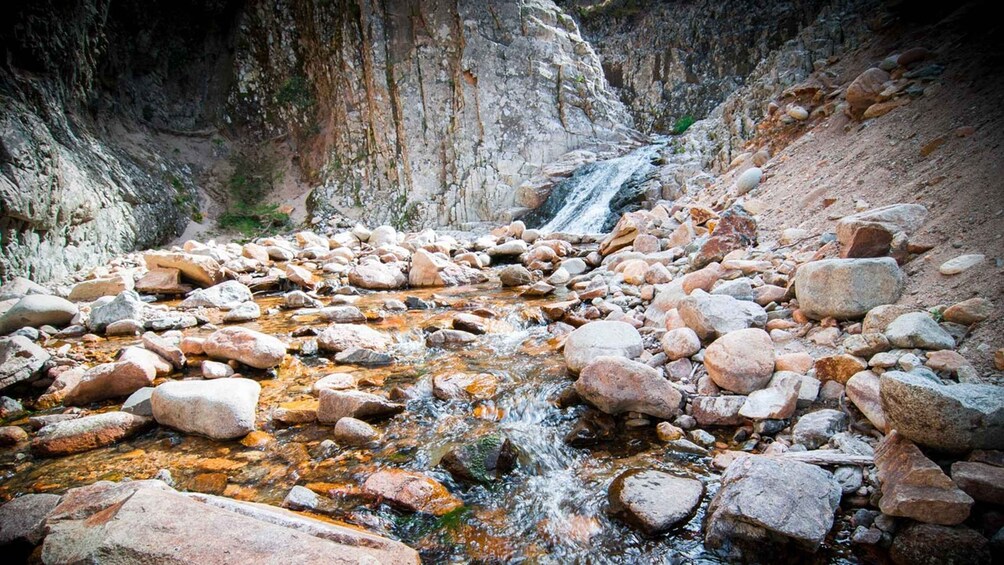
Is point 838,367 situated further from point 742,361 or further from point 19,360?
point 19,360

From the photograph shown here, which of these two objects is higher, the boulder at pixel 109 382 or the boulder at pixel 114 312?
the boulder at pixel 114 312

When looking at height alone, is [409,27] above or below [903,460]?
above

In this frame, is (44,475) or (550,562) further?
(44,475)

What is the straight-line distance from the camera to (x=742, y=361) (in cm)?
300

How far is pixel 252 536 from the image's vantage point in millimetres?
1736

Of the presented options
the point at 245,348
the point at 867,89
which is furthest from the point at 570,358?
the point at 867,89

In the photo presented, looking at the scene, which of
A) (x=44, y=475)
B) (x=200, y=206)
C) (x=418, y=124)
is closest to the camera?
(x=44, y=475)

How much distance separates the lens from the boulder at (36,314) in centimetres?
526

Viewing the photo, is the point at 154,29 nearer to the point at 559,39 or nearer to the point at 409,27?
the point at 409,27

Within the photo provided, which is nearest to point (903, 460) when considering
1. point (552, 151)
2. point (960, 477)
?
point (960, 477)

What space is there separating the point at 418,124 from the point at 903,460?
709 inches

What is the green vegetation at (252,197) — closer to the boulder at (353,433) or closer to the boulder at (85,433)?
the boulder at (85,433)

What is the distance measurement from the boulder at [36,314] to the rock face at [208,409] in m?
3.63

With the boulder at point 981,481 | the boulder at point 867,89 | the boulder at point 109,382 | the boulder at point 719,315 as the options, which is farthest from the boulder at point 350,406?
the boulder at point 867,89
